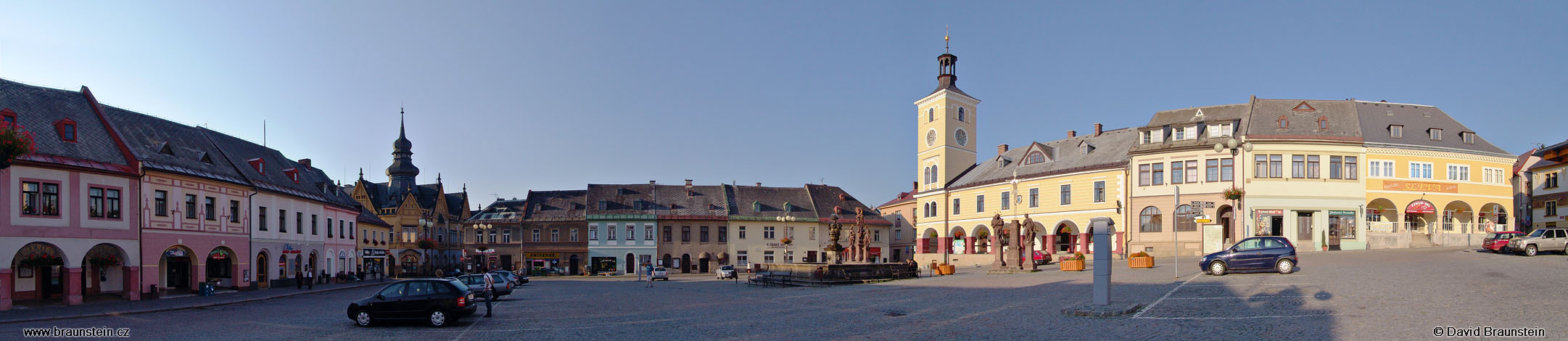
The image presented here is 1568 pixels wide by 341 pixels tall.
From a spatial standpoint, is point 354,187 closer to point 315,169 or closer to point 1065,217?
point 315,169

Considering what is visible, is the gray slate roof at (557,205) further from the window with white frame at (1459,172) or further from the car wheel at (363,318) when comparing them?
the window with white frame at (1459,172)

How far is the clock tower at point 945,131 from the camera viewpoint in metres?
72.8

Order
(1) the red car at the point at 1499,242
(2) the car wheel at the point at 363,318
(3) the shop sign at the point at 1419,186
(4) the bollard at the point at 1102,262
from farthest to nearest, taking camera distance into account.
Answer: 1. (3) the shop sign at the point at 1419,186
2. (1) the red car at the point at 1499,242
3. (2) the car wheel at the point at 363,318
4. (4) the bollard at the point at 1102,262

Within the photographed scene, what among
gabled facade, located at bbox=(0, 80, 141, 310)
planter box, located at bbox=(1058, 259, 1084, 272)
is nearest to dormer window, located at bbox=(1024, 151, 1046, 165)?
planter box, located at bbox=(1058, 259, 1084, 272)

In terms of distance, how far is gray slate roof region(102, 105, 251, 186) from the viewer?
113 ft

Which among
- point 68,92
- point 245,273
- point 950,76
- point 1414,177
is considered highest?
point 950,76

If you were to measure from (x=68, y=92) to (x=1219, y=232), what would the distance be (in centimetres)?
5480

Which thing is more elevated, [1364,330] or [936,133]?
[936,133]

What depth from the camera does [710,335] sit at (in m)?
17.4

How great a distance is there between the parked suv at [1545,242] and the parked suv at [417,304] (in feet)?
124

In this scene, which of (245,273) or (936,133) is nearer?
(245,273)

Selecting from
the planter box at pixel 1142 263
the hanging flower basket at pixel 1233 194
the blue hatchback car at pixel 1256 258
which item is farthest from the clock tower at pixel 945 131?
the blue hatchback car at pixel 1256 258

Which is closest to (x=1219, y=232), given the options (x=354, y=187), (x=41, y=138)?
(x=41, y=138)

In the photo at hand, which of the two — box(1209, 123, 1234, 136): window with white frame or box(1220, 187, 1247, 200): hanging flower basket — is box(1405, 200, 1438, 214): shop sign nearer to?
box(1209, 123, 1234, 136): window with white frame
